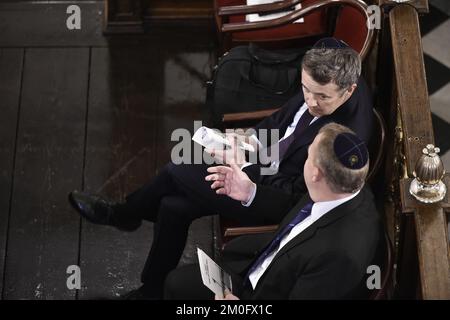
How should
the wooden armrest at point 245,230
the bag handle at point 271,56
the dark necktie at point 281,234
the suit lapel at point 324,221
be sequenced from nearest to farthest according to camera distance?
the suit lapel at point 324,221, the dark necktie at point 281,234, the wooden armrest at point 245,230, the bag handle at point 271,56

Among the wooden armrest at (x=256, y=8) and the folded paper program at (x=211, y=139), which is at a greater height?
the wooden armrest at (x=256, y=8)

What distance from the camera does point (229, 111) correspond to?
4.25 m

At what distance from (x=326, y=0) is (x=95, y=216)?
1450mm

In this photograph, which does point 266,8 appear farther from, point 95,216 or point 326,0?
point 95,216

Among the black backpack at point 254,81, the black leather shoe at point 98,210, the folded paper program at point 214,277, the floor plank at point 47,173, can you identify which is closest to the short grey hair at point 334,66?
the black backpack at point 254,81

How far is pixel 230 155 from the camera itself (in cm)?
391

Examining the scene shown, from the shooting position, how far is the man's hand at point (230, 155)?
153 inches

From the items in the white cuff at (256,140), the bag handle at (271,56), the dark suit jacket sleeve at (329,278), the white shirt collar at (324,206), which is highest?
the bag handle at (271,56)

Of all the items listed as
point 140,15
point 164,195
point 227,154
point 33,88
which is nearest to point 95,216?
point 164,195

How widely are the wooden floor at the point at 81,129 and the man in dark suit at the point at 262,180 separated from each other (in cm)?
29

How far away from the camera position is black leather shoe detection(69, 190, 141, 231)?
4215 millimetres

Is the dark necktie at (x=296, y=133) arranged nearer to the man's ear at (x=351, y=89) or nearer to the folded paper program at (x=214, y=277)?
the man's ear at (x=351, y=89)

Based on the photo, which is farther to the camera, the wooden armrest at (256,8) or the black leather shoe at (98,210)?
the wooden armrest at (256,8)

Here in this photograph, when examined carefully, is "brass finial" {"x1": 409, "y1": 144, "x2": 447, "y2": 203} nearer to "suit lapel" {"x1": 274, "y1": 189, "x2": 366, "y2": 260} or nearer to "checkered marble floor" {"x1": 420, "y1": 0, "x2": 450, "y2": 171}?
"suit lapel" {"x1": 274, "y1": 189, "x2": 366, "y2": 260}
